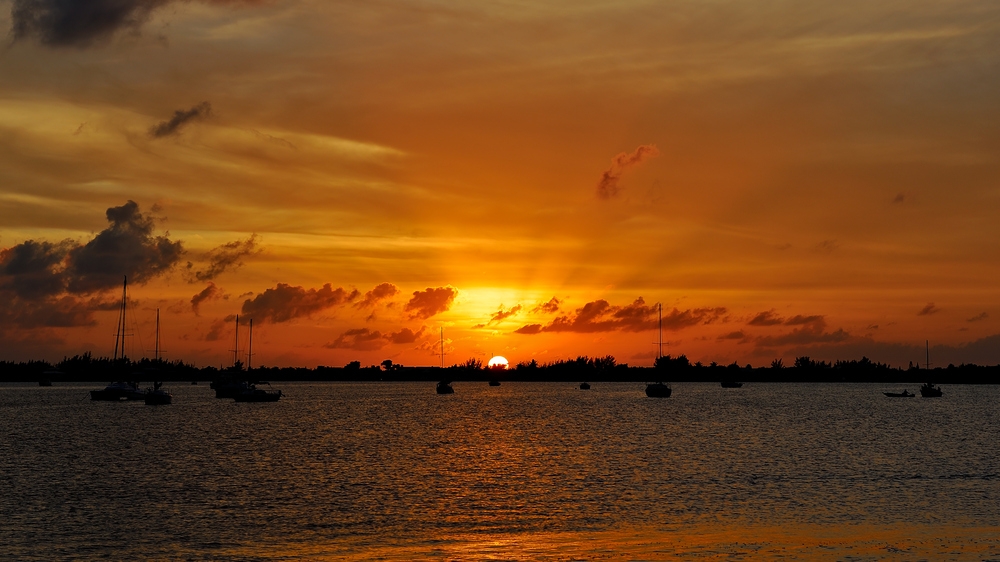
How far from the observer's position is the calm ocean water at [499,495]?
40906 mm

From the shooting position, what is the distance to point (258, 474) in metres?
69.5

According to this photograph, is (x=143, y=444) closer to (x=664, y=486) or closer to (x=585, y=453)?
(x=585, y=453)

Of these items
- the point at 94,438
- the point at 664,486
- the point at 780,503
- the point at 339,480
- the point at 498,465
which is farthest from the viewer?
the point at 94,438

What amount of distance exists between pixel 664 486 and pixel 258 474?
2948cm

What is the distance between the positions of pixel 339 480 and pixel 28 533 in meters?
24.3

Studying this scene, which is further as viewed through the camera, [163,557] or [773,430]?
[773,430]

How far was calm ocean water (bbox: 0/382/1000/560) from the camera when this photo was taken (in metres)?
40.9

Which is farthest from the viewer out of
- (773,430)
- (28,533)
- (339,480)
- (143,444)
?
(773,430)

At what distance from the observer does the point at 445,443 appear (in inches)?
3925

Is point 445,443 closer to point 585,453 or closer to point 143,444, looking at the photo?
point 585,453

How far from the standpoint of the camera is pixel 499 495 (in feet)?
190

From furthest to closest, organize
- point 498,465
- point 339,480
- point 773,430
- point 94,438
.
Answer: point 773,430, point 94,438, point 498,465, point 339,480

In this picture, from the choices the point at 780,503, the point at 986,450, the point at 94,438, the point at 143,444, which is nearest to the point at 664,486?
the point at 780,503

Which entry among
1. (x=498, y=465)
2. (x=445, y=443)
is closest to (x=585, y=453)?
(x=498, y=465)
